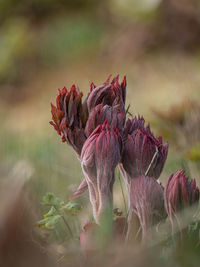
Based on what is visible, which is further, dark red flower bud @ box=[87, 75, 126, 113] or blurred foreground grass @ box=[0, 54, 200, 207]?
blurred foreground grass @ box=[0, 54, 200, 207]

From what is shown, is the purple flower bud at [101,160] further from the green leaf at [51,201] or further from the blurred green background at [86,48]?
the blurred green background at [86,48]

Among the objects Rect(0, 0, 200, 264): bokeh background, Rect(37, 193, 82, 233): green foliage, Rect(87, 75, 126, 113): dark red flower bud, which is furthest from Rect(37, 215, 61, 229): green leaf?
Rect(0, 0, 200, 264): bokeh background

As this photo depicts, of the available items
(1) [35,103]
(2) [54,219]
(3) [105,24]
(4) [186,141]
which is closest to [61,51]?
(3) [105,24]

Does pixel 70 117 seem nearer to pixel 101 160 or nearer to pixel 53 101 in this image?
pixel 101 160

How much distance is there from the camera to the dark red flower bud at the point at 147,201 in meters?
0.31

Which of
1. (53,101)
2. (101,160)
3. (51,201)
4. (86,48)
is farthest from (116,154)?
(86,48)

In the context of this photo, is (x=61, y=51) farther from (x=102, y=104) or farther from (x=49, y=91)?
(x=102, y=104)

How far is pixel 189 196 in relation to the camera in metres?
0.31

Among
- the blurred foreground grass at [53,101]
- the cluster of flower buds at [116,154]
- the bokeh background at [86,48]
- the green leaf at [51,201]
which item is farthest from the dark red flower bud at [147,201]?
the bokeh background at [86,48]

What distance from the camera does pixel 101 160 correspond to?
1.06 feet

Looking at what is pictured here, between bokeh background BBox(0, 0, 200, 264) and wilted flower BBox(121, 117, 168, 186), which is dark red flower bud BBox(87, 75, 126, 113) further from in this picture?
bokeh background BBox(0, 0, 200, 264)

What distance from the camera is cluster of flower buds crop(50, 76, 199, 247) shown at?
1.02ft

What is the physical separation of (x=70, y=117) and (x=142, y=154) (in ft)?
0.22

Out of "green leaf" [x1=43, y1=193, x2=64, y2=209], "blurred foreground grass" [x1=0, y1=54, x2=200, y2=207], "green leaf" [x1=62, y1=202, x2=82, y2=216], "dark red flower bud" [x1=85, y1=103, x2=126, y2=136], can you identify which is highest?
"blurred foreground grass" [x1=0, y1=54, x2=200, y2=207]
